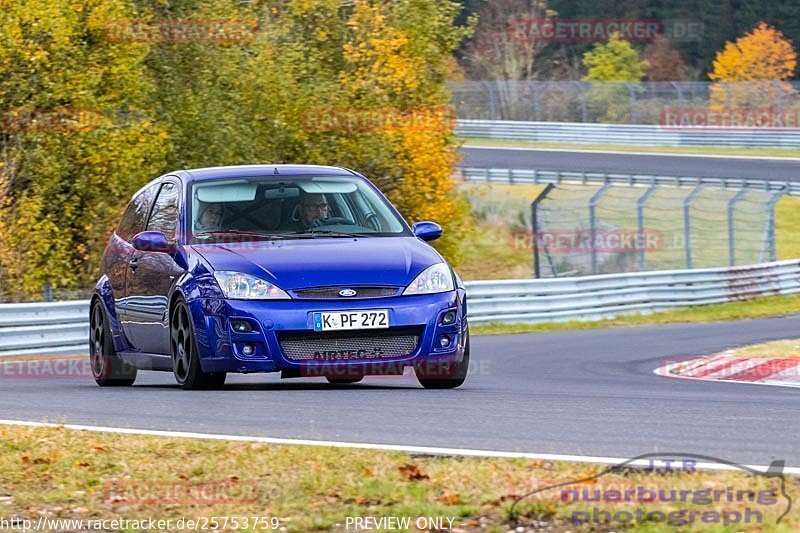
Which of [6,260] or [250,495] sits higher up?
[250,495]

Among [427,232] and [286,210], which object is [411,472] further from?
[427,232]

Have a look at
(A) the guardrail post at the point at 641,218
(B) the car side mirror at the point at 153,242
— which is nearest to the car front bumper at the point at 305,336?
(B) the car side mirror at the point at 153,242

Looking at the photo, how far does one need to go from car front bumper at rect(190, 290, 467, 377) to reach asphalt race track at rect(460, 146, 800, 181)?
3439cm

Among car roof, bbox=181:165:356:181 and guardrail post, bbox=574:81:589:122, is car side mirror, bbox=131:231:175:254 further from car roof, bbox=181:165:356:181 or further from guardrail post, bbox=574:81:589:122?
guardrail post, bbox=574:81:589:122

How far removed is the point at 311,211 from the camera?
10062 millimetres

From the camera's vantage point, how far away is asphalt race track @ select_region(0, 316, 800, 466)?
6.86 metres

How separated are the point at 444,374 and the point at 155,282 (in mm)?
2113

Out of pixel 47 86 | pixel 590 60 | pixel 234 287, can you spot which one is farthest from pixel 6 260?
pixel 590 60

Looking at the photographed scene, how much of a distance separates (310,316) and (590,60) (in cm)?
6348

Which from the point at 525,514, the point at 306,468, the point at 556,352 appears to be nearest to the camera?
the point at 525,514

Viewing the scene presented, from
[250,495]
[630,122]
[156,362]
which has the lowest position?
[630,122]

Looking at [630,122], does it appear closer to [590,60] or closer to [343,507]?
[590,60]

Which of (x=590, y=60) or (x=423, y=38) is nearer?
(x=423, y=38)

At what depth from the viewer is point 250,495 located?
5.68m
